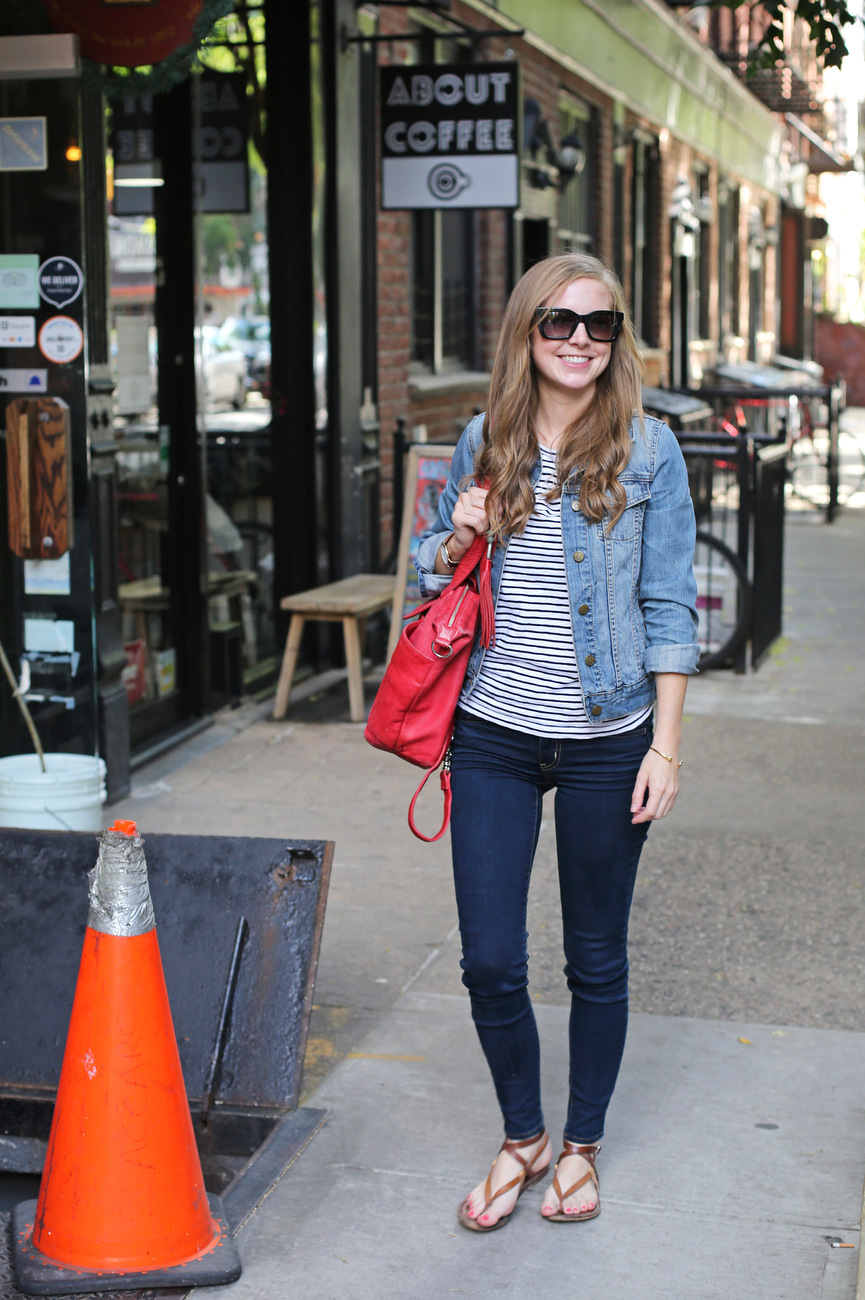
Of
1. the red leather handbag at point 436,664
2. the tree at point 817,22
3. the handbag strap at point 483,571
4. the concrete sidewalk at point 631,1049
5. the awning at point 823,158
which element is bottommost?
the concrete sidewalk at point 631,1049

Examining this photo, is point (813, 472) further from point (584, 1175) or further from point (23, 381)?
point (584, 1175)

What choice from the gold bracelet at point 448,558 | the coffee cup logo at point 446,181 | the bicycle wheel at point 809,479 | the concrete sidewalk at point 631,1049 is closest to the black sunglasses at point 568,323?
the gold bracelet at point 448,558

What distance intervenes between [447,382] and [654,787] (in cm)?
766

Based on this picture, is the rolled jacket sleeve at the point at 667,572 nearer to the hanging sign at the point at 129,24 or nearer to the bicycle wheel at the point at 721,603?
the hanging sign at the point at 129,24

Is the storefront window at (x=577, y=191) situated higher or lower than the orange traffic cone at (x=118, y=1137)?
higher

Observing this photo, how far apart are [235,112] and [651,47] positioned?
32.3ft

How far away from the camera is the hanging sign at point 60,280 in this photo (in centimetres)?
558

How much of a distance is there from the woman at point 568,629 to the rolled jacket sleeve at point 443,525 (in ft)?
0.03

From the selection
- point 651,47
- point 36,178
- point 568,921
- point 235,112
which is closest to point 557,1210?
point 568,921

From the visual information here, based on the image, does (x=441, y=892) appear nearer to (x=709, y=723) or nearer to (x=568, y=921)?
(x=568, y=921)

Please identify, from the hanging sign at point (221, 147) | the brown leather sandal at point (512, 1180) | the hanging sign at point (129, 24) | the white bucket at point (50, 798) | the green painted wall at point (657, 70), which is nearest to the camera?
the brown leather sandal at point (512, 1180)

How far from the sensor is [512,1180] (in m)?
3.34

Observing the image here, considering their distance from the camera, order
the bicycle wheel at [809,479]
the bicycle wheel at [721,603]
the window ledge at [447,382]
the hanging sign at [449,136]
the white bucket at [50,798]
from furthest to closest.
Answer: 1. the bicycle wheel at [809,479]
2. the window ledge at [447,382]
3. the bicycle wheel at [721,603]
4. the hanging sign at [449,136]
5. the white bucket at [50,798]

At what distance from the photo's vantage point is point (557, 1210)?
3316 mm
